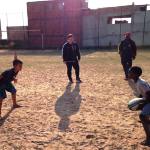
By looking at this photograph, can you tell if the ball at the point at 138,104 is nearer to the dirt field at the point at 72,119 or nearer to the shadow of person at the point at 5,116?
the dirt field at the point at 72,119

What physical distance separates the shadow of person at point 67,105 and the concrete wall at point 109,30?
24558mm

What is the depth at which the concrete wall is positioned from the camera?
3462 cm

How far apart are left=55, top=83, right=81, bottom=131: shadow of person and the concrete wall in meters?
24.6

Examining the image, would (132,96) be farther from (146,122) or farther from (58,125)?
(146,122)

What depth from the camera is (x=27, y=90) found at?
1149 cm

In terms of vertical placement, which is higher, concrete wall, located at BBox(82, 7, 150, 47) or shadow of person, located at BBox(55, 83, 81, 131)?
concrete wall, located at BBox(82, 7, 150, 47)

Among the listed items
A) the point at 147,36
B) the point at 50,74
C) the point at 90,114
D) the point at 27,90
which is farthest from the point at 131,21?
the point at 90,114

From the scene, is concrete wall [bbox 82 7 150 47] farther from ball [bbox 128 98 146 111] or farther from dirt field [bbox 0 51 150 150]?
ball [bbox 128 98 146 111]

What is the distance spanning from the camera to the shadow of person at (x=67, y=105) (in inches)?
290

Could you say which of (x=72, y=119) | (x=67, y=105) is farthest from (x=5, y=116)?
(x=67, y=105)

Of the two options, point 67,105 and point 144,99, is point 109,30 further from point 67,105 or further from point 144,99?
point 144,99

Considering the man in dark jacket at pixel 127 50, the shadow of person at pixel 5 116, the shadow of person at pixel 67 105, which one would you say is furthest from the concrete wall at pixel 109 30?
the shadow of person at pixel 5 116

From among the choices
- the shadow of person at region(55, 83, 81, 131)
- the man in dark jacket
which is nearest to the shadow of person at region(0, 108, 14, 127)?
the shadow of person at region(55, 83, 81, 131)

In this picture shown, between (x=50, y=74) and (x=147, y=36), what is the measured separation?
70.0ft
